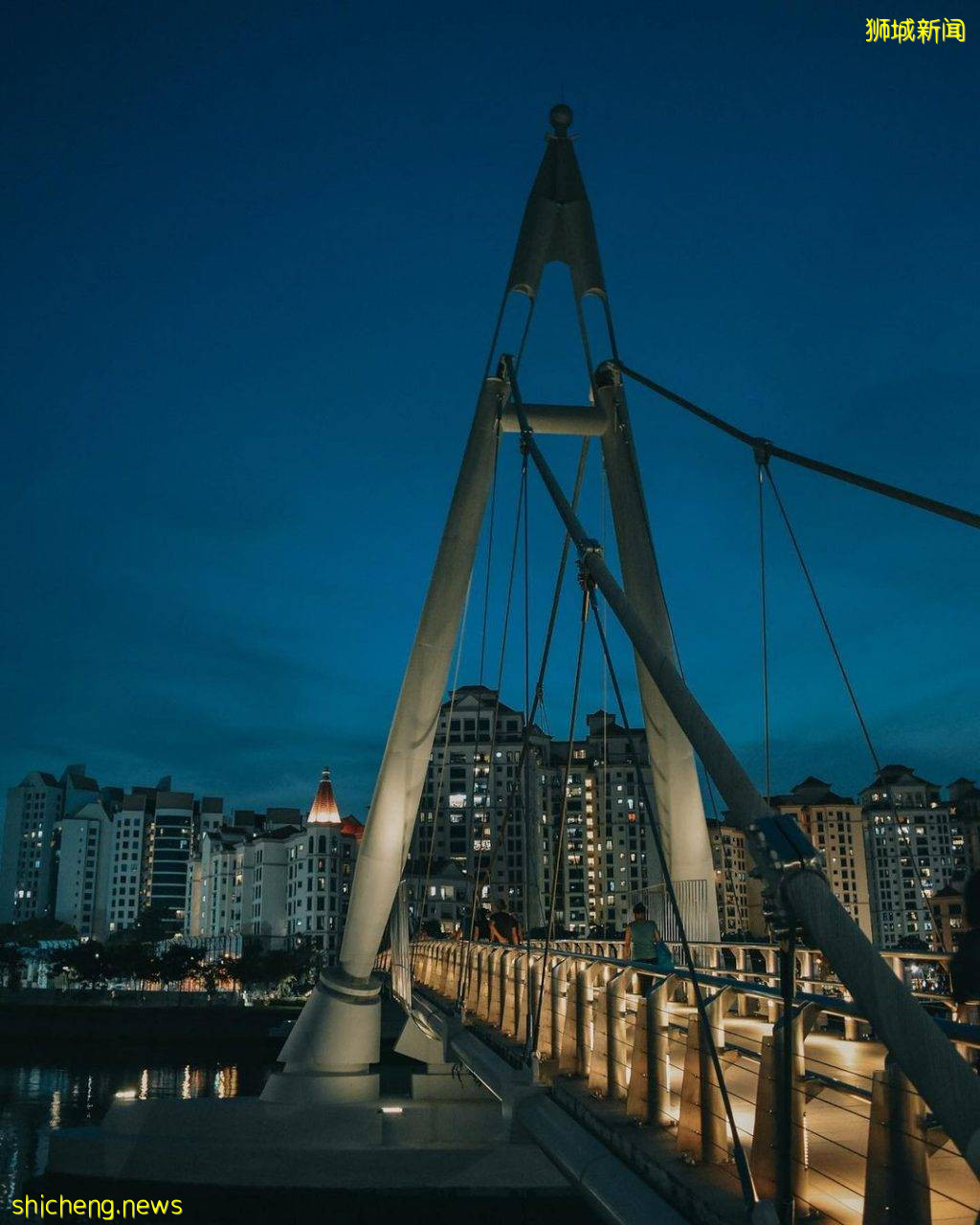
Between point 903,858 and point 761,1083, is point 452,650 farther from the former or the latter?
point 903,858

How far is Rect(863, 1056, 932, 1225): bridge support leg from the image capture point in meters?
4.18

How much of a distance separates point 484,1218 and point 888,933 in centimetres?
13355

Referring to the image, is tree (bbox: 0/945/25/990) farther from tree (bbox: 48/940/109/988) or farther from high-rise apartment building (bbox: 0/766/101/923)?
high-rise apartment building (bbox: 0/766/101/923)

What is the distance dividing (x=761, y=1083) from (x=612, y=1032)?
9.94ft

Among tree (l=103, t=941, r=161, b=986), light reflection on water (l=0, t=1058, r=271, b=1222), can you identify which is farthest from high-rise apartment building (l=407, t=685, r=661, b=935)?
light reflection on water (l=0, t=1058, r=271, b=1222)

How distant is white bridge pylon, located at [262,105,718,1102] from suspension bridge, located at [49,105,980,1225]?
0.13ft

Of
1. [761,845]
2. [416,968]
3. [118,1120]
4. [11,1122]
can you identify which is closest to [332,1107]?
[118,1120]

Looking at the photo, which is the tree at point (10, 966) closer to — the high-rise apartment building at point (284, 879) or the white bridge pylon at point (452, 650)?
the high-rise apartment building at point (284, 879)

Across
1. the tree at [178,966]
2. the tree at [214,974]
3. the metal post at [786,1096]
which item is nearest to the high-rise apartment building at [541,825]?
the tree at [214,974]

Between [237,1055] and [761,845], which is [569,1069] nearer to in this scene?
[761,845]

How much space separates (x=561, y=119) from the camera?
17.2 meters

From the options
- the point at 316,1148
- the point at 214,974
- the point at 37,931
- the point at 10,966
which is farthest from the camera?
the point at 37,931

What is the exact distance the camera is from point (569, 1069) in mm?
9422

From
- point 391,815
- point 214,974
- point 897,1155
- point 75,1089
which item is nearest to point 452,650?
point 391,815
